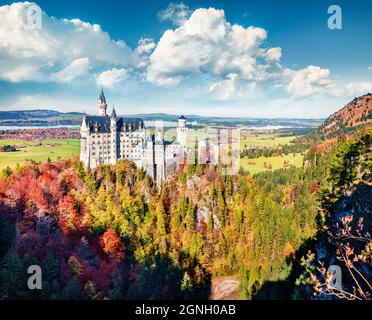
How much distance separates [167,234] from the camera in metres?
25.5

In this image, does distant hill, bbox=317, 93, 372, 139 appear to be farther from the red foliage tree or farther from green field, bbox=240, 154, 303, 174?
the red foliage tree

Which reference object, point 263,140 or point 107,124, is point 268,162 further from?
point 107,124

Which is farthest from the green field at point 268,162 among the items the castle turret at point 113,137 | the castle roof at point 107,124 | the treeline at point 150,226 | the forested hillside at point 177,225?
the castle turret at point 113,137

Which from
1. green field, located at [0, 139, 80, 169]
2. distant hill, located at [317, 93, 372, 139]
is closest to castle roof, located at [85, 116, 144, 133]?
green field, located at [0, 139, 80, 169]

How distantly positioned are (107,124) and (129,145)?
9.21 feet

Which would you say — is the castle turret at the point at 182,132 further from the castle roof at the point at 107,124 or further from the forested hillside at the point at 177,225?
the castle roof at the point at 107,124

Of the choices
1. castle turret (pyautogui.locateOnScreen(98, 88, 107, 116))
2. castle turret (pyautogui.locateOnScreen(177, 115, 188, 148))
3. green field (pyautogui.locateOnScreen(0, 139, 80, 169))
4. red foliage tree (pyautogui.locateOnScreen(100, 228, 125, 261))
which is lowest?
red foliage tree (pyautogui.locateOnScreen(100, 228, 125, 261))

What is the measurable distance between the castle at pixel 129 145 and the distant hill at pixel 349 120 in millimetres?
18550

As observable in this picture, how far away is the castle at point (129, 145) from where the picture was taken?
2630cm

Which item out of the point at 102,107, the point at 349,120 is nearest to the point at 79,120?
the point at 102,107

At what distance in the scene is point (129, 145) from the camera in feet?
91.8

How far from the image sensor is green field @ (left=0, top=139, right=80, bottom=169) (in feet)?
69.8

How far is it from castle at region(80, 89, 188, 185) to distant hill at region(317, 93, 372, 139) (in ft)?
60.9
